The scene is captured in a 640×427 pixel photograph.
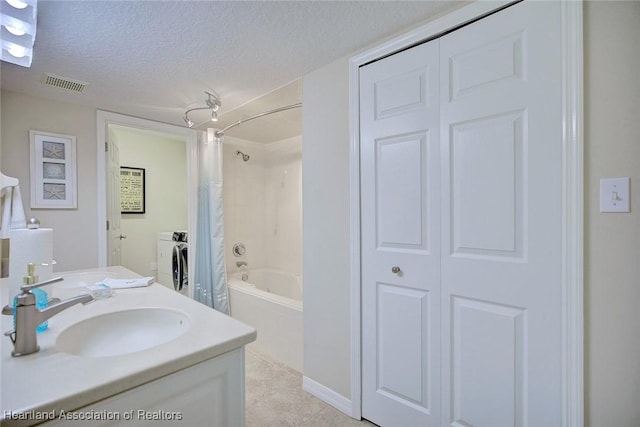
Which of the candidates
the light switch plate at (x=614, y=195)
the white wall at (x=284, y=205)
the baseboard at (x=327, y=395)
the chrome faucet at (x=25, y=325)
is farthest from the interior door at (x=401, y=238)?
the white wall at (x=284, y=205)

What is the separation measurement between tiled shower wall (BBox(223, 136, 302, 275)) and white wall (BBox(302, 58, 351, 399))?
1.57 m

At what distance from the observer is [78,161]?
2471 mm

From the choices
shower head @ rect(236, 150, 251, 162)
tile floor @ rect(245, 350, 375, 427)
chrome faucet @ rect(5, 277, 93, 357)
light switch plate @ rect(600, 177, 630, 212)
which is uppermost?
shower head @ rect(236, 150, 251, 162)

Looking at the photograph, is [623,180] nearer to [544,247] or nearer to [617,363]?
[544,247]

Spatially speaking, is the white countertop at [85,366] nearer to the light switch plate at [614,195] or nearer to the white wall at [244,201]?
the light switch plate at [614,195]

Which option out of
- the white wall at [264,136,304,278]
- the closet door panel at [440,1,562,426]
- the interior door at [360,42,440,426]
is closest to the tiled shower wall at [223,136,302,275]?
the white wall at [264,136,304,278]

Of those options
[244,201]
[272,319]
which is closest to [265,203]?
[244,201]

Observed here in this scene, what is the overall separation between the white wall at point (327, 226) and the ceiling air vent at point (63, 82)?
5.26 feet

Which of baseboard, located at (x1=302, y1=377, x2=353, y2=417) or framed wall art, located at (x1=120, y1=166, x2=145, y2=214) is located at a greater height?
framed wall art, located at (x1=120, y1=166, x2=145, y2=214)

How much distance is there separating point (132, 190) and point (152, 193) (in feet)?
0.81

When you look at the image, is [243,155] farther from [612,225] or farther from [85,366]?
[612,225]

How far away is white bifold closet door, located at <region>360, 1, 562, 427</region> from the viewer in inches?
45.8

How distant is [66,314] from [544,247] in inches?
72.0

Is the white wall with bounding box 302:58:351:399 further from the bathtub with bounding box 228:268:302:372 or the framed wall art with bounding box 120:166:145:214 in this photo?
the framed wall art with bounding box 120:166:145:214
